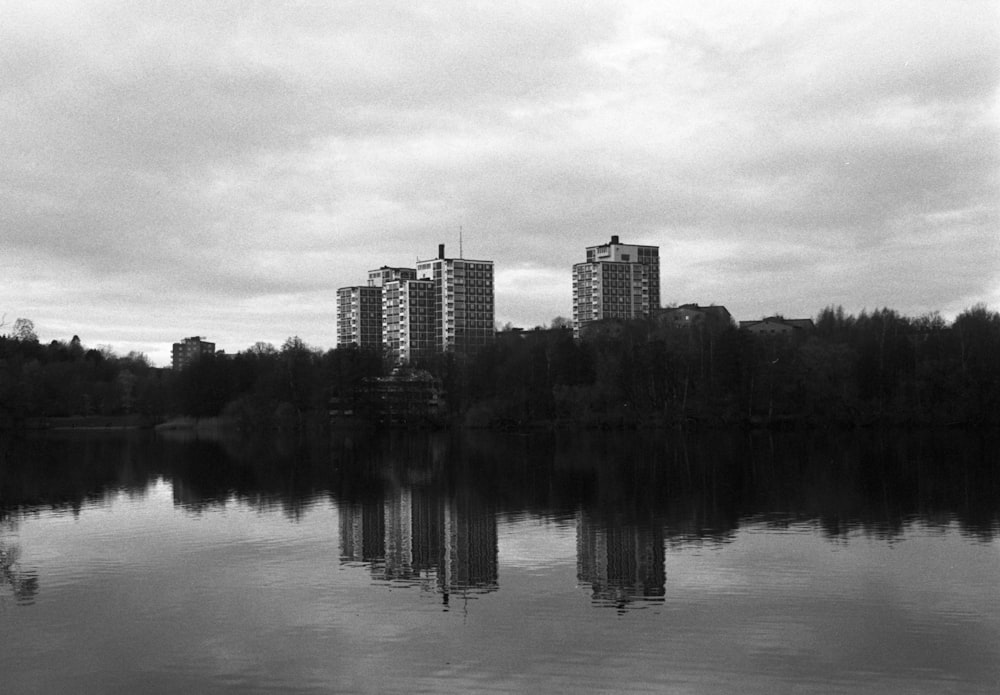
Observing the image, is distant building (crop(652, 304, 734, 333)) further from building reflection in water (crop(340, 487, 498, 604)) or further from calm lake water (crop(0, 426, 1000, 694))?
building reflection in water (crop(340, 487, 498, 604))

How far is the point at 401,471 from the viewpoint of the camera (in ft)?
173

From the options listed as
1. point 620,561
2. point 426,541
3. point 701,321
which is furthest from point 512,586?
point 701,321

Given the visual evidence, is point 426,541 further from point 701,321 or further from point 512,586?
point 701,321

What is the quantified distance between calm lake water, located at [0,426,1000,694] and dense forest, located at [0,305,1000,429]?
5583 cm

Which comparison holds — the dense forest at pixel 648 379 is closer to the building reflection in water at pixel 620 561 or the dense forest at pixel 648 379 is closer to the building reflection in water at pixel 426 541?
the building reflection in water at pixel 426 541

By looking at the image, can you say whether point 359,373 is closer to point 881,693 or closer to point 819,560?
point 819,560

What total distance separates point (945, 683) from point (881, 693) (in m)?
1.11

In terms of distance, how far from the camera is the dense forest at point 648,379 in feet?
318

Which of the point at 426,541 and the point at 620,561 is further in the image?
the point at 426,541

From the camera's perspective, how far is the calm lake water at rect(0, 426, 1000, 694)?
48.0ft

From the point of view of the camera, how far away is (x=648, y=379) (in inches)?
4090

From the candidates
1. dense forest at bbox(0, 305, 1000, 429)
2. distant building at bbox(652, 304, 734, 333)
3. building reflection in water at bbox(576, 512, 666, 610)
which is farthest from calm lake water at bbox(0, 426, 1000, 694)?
distant building at bbox(652, 304, 734, 333)

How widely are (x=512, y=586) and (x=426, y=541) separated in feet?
22.3

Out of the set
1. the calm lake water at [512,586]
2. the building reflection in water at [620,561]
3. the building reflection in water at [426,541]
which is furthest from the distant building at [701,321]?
the building reflection in water at [620,561]
